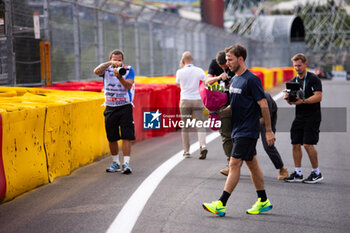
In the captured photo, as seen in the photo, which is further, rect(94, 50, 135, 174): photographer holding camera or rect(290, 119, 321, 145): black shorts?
rect(94, 50, 135, 174): photographer holding camera

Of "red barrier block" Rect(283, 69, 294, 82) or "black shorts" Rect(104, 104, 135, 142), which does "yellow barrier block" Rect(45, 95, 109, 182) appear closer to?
"black shorts" Rect(104, 104, 135, 142)

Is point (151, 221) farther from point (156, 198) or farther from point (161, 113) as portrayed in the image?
point (161, 113)

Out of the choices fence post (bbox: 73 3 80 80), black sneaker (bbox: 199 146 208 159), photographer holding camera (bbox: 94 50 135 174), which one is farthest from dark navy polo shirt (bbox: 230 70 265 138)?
fence post (bbox: 73 3 80 80)

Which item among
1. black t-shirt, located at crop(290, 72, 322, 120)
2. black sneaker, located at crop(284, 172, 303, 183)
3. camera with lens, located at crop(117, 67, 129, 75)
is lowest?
black sneaker, located at crop(284, 172, 303, 183)

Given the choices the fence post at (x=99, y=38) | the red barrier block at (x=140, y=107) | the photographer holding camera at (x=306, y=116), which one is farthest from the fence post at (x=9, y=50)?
the photographer holding camera at (x=306, y=116)

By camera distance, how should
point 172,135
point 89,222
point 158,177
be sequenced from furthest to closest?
point 172,135 → point 158,177 → point 89,222

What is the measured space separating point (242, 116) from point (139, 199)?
1665 millimetres

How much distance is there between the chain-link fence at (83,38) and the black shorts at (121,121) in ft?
13.2

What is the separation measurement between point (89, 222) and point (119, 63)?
3.22 m

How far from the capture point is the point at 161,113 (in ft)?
48.2

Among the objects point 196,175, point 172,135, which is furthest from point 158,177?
point 172,135

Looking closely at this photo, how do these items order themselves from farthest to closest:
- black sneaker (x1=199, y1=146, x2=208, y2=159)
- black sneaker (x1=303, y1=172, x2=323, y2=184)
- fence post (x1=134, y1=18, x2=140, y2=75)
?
1. fence post (x1=134, y1=18, x2=140, y2=75)
2. black sneaker (x1=199, y1=146, x2=208, y2=159)
3. black sneaker (x1=303, y1=172, x2=323, y2=184)

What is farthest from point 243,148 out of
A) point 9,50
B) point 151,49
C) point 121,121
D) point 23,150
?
point 151,49

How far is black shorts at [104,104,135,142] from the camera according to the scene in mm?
9086
